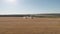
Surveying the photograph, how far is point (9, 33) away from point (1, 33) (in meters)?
0.15

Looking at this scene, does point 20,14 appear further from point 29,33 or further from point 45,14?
point 29,33

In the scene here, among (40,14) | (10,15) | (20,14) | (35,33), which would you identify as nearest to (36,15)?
(40,14)

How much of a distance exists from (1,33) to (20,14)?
3910mm

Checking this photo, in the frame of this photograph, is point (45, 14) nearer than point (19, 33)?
No

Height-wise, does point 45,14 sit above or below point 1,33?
below

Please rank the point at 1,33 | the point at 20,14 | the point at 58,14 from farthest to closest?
the point at 20,14 < the point at 58,14 < the point at 1,33

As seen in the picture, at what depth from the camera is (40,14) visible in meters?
6.09

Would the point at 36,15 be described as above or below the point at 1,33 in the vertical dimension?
below

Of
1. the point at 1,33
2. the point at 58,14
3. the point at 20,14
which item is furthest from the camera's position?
the point at 20,14

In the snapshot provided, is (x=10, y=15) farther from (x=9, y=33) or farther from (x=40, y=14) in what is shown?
(x=9, y=33)

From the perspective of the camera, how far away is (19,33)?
216 centimetres

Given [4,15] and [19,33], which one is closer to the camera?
[19,33]

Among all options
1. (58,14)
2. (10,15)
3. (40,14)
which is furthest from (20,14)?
(58,14)

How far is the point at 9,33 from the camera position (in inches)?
85.4
